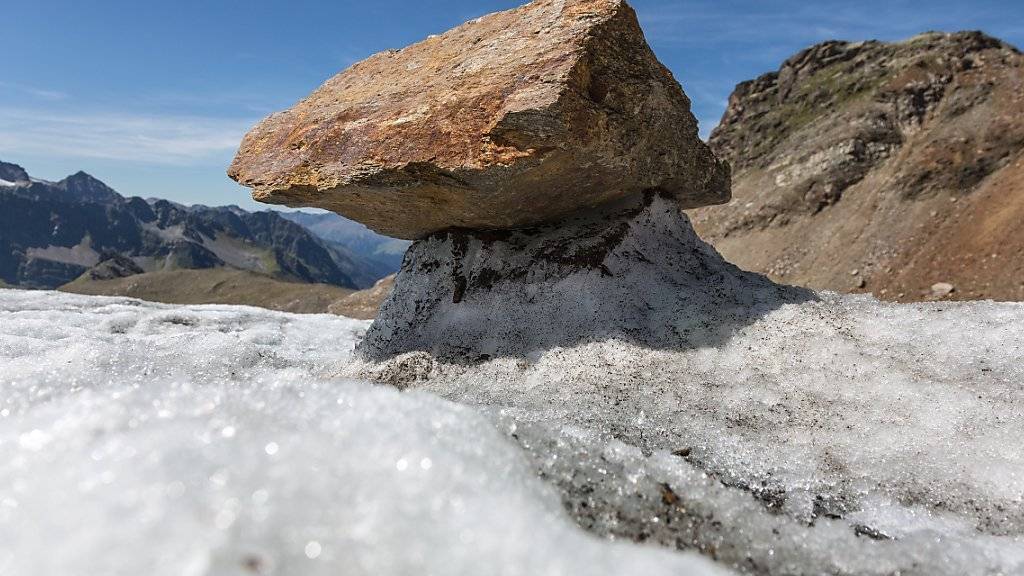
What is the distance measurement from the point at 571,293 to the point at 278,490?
14.4 ft

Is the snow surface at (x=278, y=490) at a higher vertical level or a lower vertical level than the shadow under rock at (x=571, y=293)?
lower

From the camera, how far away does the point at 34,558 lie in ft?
6.43

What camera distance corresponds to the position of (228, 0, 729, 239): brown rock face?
5477 mm

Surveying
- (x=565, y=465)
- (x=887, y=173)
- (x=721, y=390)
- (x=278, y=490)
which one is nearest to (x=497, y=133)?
(x=721, y=390)

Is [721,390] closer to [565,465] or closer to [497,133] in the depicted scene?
[565,465]

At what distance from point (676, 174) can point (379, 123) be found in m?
3.88

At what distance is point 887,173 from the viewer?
24953mm

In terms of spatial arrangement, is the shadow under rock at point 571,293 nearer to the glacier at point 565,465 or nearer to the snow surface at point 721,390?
the snow surface at point 721,390

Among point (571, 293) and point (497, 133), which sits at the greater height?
point (497, 133)

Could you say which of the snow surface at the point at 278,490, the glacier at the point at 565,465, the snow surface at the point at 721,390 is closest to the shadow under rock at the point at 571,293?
the snow surface at the point at 721,390

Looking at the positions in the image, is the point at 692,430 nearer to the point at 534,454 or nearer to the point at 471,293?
the point at 534,454

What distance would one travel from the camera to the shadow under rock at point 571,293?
5871 mm

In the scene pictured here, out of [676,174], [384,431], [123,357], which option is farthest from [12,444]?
[676,174]

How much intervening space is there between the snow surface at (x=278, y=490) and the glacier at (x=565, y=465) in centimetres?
1
